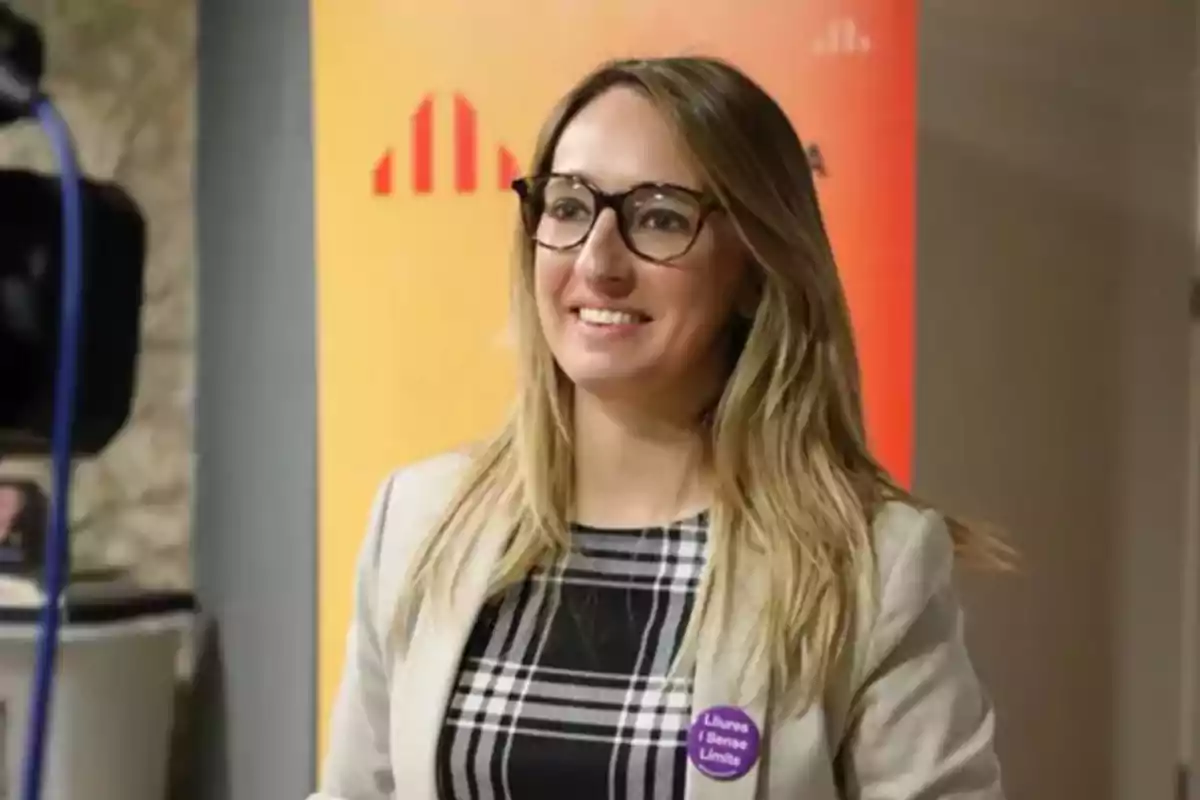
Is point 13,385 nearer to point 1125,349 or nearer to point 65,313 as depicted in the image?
point 65,313

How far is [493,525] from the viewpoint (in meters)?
1.08

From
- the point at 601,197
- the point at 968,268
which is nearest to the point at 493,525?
the point at 601,197

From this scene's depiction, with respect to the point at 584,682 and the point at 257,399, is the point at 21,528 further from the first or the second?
the point at 584,682

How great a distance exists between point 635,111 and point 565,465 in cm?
28

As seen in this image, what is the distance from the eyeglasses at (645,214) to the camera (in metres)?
0.98

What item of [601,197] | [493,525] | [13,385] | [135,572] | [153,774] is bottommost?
[153,774]

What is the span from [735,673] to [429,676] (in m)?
0.23

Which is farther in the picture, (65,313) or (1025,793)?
(1025,793)

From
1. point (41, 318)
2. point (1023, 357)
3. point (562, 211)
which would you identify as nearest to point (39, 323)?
point (41, 318)

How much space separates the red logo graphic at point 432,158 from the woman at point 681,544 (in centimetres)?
26

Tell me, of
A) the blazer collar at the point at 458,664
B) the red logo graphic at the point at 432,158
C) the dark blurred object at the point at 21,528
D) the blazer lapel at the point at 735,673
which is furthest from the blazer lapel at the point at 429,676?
the dark blurred object at the point at 21,528

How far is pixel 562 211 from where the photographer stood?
1013mm

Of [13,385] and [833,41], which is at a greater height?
[833,41]

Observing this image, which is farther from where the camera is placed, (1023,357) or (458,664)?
(1023,357)
